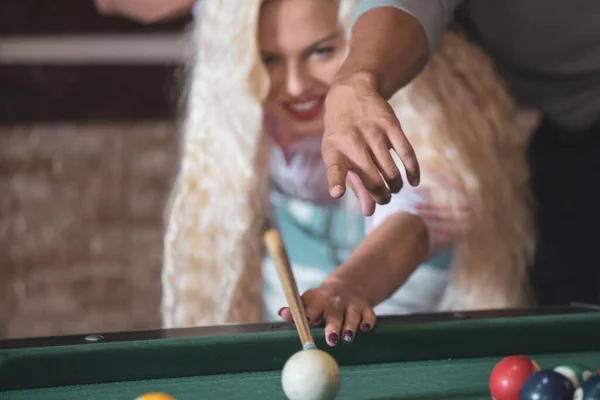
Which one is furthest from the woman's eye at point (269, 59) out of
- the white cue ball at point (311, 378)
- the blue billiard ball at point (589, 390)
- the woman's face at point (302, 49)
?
the blue billiard ball at point (589, 390)

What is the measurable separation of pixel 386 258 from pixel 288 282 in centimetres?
50

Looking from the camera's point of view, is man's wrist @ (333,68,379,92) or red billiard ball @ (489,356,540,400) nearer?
red billiard ball @ (489,356,540,400)

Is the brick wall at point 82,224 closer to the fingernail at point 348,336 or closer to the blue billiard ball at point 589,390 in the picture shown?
the fingernail at point 348,336

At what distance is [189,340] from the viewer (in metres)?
1.12

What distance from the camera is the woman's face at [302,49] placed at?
1.89 metres

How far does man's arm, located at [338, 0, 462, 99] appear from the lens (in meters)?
1.29

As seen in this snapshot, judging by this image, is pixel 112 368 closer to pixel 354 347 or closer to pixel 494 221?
pixel 354 347

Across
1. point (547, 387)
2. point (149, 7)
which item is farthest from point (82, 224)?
point (547, 387)

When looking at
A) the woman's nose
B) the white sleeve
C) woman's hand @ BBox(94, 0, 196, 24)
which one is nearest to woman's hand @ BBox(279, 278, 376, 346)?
the white sleeve

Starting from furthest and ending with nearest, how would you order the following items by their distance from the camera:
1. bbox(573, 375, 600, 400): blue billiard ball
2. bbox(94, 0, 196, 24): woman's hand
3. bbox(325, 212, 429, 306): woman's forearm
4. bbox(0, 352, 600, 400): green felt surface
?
bbox(94, 0, 196, 24): woman's hand, bbox(325, 212, 429, 306): woman's forearm, bbox(0, 352, 600, 400): green felt surface, bbox(573, 375, 600, 400): blue billiard ball

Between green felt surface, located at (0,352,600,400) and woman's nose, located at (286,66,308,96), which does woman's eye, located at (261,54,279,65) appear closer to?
woman's nose, located at (286,66,308,96)

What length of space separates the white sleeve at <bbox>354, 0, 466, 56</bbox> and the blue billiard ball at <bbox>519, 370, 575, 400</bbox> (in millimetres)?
653

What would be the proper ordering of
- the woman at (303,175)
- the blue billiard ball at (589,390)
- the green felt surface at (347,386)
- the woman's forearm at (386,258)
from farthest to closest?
the woman at (303,175) → the woman's forearm at (386,258) → the green felt surface at (347,386) → the blue billiard ball at (589,390)

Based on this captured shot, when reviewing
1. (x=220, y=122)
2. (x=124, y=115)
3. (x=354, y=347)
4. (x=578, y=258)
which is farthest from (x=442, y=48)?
(x=124, y=115)
